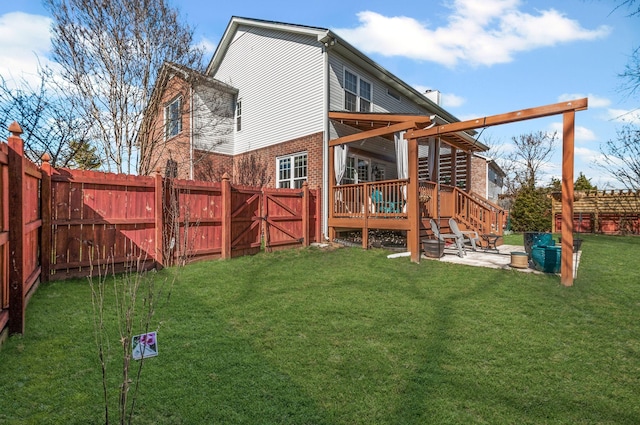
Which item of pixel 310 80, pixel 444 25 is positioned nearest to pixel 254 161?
pixel 310 80

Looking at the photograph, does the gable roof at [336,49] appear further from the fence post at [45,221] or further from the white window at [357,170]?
the fence post at [45,221]

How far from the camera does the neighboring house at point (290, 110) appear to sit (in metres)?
10.7

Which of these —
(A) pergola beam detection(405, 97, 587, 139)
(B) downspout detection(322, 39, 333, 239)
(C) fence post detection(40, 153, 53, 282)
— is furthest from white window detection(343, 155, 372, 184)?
(C) fence post detection(40, 153, 53, 282)

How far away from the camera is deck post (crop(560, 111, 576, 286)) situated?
5.47 metres

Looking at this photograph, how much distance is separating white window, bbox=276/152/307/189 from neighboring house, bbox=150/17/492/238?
0.04 meters

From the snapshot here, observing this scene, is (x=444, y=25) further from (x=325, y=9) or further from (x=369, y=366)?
(x=369, y=366)

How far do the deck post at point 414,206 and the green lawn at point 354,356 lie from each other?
193 centimetres

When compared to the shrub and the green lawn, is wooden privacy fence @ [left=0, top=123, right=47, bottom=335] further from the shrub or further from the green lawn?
the shrub

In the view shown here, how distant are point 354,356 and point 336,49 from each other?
10.3 metres

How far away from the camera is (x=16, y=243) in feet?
10.8

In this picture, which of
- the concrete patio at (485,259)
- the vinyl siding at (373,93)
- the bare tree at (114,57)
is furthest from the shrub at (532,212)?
the bare tree at (114,57)

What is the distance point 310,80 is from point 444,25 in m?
4.69

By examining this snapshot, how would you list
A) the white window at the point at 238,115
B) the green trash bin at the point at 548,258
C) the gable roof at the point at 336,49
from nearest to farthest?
the green trash bin at the point at 548,258, the gable roof at the point at 336,49, the white window at the point at 238,115

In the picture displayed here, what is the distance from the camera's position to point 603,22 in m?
7.47
